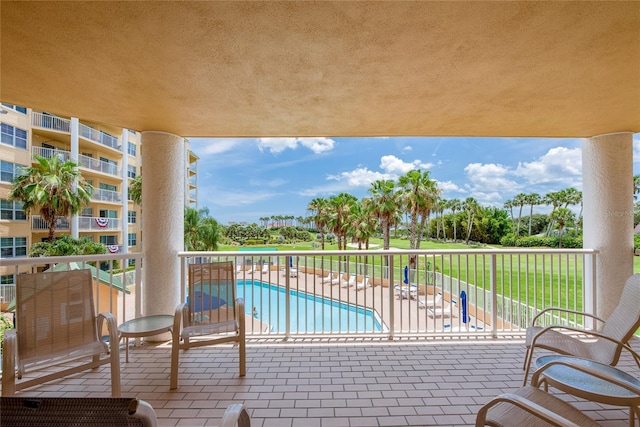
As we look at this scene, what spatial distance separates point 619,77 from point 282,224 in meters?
35.1

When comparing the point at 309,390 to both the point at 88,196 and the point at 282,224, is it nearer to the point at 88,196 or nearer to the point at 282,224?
the point at 88,196

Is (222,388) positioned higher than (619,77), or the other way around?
(619,77)

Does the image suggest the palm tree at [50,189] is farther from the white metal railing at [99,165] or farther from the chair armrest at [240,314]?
the chair armrest at [240,314]

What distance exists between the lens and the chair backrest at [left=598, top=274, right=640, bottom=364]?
7.12ft

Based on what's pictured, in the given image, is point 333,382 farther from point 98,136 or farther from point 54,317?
point 98,136

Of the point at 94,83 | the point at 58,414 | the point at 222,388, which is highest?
the point at 94,83

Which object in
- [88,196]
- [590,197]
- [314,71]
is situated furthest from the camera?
[88,196]

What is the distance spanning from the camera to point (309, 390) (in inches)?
98.6

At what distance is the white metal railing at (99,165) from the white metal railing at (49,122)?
6.71 feet

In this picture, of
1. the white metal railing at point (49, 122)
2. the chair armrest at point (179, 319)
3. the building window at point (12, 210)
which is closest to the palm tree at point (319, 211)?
the white metal railing at point (49, 122)

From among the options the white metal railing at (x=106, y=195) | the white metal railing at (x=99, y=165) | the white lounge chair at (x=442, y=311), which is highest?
the white metal railing at (x=99, y=165)

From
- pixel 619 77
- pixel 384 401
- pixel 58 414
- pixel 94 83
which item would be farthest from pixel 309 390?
pixel 619 77

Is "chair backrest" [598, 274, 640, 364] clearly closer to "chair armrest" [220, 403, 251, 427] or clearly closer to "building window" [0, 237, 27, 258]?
"chair armrest" [220, 403, 251, 427]

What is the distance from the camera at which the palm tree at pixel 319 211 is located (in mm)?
26000
